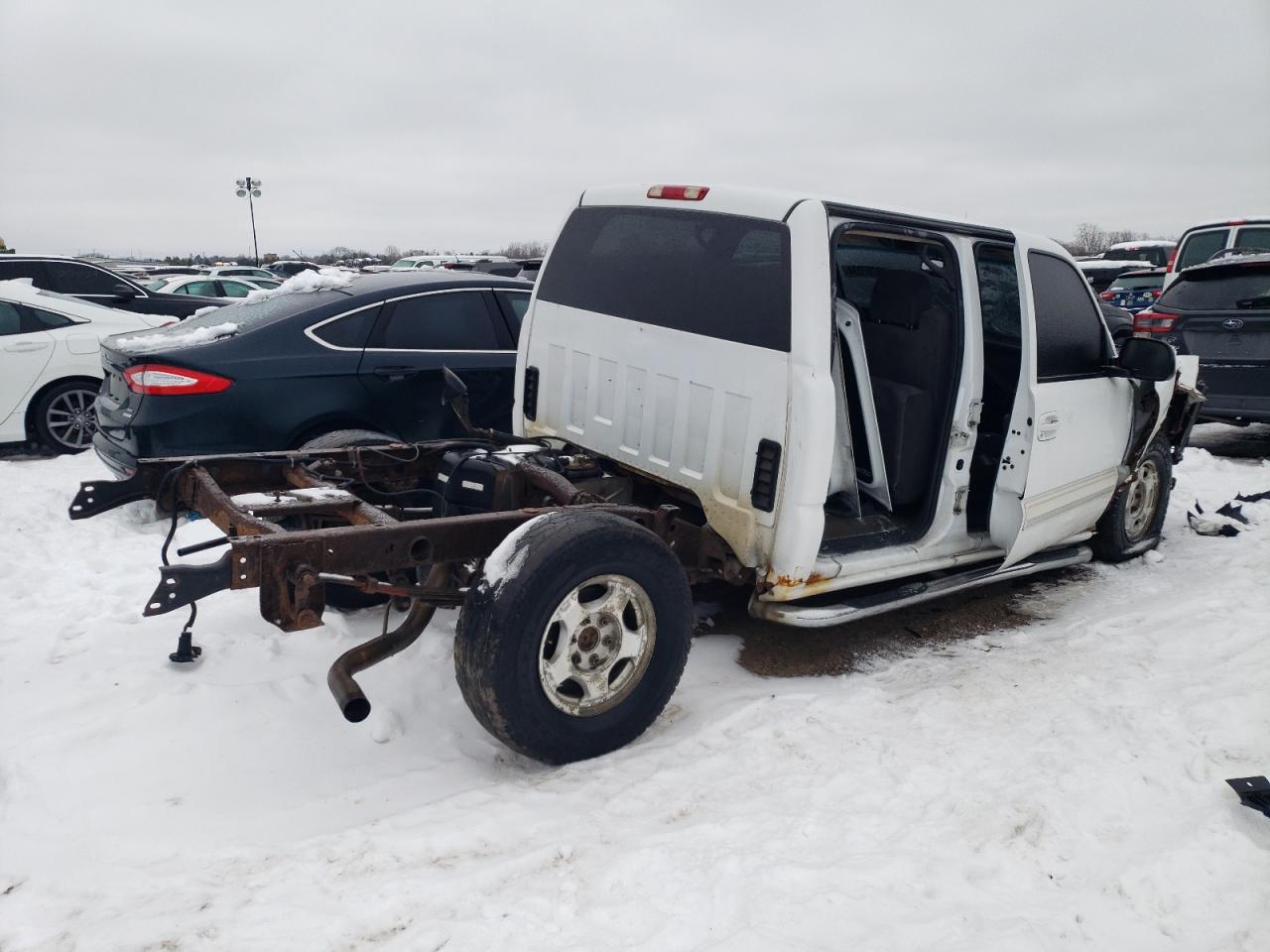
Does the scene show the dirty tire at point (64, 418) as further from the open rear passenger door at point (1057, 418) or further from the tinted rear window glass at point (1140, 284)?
the tinted rear window glass at point (1140, 284)

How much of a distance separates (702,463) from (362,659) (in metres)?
1.59

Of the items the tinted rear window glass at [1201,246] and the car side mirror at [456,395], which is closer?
the car side mirror at [456,395]

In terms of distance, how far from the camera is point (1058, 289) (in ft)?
15.8

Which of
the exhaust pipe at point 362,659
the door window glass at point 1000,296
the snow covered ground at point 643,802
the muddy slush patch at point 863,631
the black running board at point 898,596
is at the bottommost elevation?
the muddy slush patch at point 863,631

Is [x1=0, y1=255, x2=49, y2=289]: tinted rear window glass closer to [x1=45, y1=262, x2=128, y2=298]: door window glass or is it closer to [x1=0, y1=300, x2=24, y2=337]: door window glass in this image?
[x1=45, y1=262, x2=128, y2=298]: door window glass

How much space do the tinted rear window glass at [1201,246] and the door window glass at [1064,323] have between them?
8.14 m

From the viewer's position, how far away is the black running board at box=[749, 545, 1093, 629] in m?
3.86

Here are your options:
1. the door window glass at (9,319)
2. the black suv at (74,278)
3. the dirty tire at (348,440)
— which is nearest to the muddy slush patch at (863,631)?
the dirty tire at (348,440)

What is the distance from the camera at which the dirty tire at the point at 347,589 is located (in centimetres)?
444

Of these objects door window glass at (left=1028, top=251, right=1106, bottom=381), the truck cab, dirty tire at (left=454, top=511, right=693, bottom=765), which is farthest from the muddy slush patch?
door window glass at (left=1028, top=251, right=1106, bottom=381)

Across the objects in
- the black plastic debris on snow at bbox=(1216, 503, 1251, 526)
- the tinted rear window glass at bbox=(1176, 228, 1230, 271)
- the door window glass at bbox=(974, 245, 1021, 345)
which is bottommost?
the black plastic debris on snow at bbox=(1216, 503, 1251, 526)

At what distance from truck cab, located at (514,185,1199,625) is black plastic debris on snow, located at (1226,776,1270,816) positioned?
1457 mm

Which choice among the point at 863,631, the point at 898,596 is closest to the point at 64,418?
the point at 863,631

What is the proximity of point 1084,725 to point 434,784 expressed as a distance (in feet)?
8.09
